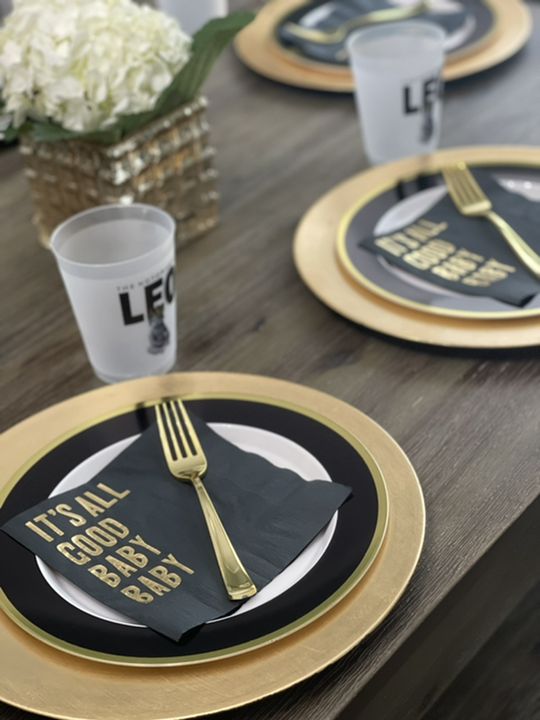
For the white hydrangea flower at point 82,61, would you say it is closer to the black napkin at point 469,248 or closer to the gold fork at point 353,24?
the black napkin at point 469,248

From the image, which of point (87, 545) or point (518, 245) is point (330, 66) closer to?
point (518, 245)

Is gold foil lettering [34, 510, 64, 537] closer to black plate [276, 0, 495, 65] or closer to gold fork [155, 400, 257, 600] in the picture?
gold fork [155, 400, 257, 600]

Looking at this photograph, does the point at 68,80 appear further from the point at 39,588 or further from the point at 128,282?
the point at 39,588

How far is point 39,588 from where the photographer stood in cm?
62

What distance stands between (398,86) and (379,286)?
276mm

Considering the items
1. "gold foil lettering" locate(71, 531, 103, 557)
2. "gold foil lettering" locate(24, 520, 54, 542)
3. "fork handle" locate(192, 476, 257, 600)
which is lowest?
"fork handle" locate(192, 476, 257, 600)

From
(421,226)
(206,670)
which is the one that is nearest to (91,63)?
(421,226)

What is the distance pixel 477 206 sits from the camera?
3.13 feet

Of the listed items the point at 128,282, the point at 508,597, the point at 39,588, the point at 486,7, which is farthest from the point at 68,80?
the point at 486,7

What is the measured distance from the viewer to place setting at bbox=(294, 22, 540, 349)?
84 centimetres

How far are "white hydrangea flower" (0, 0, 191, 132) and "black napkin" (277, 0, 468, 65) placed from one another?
450 millimetres

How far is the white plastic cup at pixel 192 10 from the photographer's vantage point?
1.34 metres

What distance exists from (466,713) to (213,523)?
36 cm

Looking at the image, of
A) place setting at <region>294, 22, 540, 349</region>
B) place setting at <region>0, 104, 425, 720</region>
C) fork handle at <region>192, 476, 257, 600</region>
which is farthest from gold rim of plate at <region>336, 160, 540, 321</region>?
fork handle at <region>192, 476, 257, 600</region>
